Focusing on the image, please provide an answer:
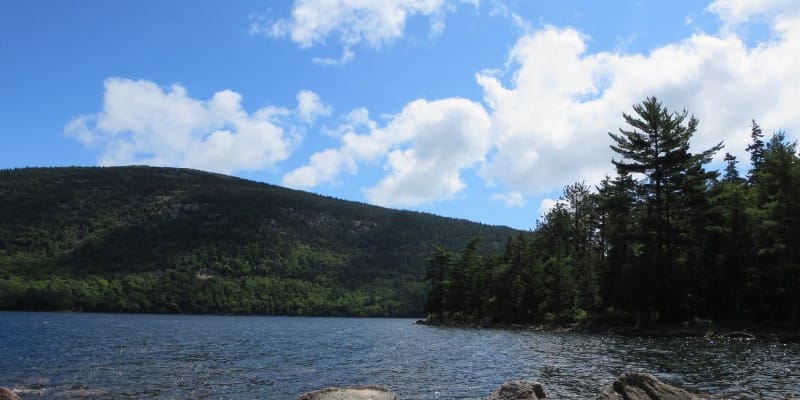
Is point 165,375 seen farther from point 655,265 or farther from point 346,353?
point 655,265

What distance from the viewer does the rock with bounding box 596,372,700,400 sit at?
60.1ft

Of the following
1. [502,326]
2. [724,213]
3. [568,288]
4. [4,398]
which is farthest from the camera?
[502,326]

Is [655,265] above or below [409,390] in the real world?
above

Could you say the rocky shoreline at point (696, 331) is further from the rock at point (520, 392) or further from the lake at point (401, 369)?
the rock at point (520, 392)

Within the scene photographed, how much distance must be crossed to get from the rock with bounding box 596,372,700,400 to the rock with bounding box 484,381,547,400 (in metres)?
2.09

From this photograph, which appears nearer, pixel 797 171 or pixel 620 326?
pixel 797 171

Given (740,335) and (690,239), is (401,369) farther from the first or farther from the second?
(690,239)

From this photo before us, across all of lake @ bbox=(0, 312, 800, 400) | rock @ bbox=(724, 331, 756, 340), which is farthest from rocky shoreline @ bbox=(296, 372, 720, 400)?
rock @ bbox=(724, 331, 756, 340)

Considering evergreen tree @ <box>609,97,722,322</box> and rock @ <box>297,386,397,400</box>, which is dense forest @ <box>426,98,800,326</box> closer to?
evergreen tree @ <box>609,97,722,322</box>

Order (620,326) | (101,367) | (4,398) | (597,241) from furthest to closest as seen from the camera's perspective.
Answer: (597,241) → (620,326) → (101,367) → (4,398)

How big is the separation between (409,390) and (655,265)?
149ft

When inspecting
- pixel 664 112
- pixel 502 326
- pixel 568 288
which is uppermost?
pixel 664 112

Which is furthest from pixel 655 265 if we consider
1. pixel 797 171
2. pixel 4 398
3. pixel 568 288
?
pixel 4 398

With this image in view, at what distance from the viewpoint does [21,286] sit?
193 m
